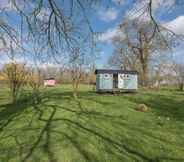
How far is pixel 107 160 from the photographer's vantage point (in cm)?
543

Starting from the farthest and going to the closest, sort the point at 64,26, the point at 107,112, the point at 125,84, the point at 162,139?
the point at 125,84, the point at 107,112, the point at 162,139, the point at 64,26

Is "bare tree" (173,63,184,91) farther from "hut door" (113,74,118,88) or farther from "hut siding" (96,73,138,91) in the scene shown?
"hut door" (113,74,118,88)

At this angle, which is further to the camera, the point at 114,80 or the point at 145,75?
the point at 145,75

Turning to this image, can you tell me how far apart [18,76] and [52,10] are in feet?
44.3

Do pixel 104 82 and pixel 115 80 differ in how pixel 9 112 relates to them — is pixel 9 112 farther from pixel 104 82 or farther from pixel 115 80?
pixel 115 80

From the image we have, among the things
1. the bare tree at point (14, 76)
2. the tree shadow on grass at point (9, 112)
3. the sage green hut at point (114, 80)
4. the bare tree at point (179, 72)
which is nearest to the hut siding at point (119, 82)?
the sage green hut at point (114, 80)

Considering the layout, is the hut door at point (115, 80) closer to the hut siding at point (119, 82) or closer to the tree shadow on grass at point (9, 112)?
the hut siding at point (119, 82)

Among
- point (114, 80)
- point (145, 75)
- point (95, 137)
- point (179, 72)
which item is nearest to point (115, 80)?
point (114, 80)

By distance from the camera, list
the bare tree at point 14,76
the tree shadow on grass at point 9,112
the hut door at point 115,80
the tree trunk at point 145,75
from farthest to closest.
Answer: the tree trunk at point 145,75
the hut door at point 115,80
the bare tree at point 14,76
the tree shadow on grass at point 9,112

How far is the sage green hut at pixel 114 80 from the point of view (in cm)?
2014

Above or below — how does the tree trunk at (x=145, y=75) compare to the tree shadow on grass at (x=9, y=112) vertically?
above

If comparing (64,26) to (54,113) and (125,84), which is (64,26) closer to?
(54,113)

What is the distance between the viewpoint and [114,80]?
68.9 ft

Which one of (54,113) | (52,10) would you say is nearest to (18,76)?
(54,113)
